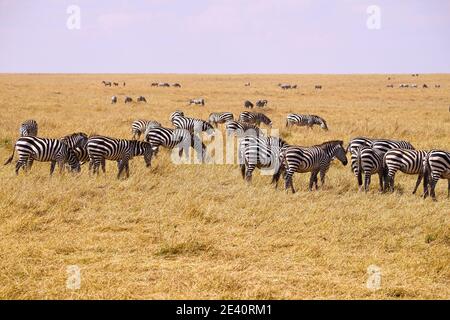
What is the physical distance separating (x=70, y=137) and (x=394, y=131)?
1455 cm

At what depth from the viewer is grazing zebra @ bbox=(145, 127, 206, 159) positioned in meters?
15.6

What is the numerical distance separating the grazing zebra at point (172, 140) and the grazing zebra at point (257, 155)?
3061 millimetres

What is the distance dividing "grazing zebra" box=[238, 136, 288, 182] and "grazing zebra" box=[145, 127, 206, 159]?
306 centimetres

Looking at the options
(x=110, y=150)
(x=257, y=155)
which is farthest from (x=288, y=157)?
(x=110, y=150)

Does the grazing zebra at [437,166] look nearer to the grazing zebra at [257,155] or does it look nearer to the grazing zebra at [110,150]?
the grazing zebra at [257,155]

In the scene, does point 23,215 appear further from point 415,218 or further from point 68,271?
point 415,218

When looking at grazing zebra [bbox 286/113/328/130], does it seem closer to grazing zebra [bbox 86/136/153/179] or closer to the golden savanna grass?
the golden savanna grass

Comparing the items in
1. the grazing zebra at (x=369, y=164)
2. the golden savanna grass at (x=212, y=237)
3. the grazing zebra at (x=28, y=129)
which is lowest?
the golden savanna grass at (x=212, y=237)

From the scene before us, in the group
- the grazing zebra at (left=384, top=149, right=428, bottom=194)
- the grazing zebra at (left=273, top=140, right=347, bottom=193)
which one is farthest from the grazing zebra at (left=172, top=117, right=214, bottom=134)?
the grazing zebra at (left=384, top=149, right=428, bottom=194)

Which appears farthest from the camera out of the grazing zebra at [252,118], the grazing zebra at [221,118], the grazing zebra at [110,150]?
the grazing zebra at [252,118]

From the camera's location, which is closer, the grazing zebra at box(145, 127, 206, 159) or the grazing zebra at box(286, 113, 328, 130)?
the grazing zebra at box(145, 127, 206, 159)

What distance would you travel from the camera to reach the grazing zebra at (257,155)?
1242cm

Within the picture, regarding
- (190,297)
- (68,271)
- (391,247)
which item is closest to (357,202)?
(391,247)

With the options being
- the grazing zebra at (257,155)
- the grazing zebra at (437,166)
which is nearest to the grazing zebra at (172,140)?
the grazing zebra at (257,155)
